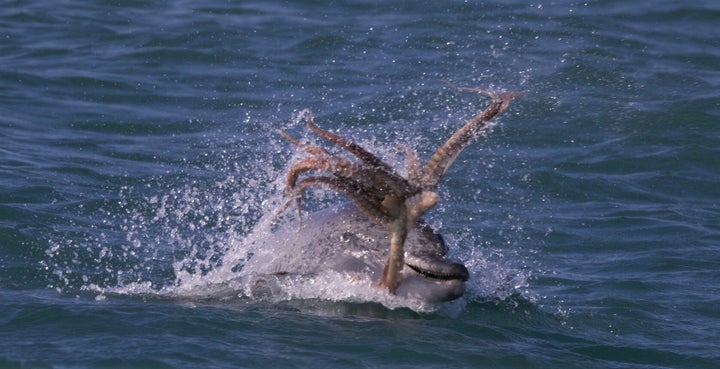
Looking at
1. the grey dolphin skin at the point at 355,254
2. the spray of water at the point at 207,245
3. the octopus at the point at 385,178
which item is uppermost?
the octopus at the point at 385,178

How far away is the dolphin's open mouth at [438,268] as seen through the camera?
6.20 metres

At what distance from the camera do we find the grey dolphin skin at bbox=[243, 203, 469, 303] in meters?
6.27

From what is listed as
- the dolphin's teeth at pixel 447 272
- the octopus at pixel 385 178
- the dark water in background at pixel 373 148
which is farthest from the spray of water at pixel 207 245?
the octopus at pixel 385 178

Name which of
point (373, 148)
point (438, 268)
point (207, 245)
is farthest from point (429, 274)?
point (207, 245)

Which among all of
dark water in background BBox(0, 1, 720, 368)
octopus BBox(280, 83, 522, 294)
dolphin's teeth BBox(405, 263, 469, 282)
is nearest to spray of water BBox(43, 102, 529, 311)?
dark water in background BBox(0, 1, 720, 368)

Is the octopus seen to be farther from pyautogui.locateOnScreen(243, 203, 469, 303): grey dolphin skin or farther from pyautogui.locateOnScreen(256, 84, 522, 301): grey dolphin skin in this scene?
pyautogui.locateOnScreen(243, 203, 469, 303): grey dolphin skin

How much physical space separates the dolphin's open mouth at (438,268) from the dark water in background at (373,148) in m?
0.31

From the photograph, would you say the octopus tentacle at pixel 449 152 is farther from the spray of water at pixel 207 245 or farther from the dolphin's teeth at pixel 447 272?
the spray of water at pixel 207 245

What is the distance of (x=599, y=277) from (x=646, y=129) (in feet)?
11.3

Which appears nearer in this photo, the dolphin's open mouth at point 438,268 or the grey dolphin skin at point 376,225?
the grey dolphin skin at point 376,225

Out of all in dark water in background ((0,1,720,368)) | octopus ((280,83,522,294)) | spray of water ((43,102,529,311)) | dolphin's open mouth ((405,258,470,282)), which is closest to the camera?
octopus ((280,83,522,294))

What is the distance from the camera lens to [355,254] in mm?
6598

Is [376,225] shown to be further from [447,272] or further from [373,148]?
[373,148]

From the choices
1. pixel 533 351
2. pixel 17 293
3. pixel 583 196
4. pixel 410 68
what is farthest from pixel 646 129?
pixel 17 293
